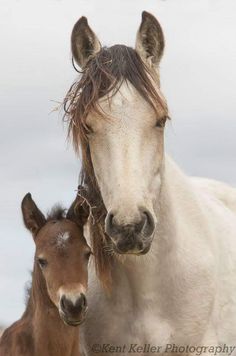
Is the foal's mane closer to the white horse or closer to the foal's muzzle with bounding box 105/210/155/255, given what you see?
the white horse

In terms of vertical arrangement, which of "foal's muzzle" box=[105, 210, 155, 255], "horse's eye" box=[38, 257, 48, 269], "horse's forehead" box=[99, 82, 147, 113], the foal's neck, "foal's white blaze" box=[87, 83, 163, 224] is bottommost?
the foal's neck

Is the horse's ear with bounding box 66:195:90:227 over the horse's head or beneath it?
beneath

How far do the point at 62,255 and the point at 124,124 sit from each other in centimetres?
118

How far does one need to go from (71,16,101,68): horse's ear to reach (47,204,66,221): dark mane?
4.04ft

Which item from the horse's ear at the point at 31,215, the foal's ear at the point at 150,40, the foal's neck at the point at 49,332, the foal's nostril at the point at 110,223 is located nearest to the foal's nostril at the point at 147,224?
the foal's nostril at the point at 110,223

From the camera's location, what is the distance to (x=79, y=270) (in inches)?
200

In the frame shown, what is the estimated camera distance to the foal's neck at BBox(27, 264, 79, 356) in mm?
5441

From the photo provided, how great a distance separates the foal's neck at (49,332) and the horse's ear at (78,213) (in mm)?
446

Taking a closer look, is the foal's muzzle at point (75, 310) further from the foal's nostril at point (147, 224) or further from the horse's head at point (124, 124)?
the foal's nostril at point (147, 224)

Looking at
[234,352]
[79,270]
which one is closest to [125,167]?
[79,270]

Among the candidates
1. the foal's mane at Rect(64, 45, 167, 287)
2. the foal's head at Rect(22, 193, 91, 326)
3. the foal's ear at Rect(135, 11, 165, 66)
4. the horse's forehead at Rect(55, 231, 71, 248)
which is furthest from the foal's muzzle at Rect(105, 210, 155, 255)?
the foal's ear at Rect(135, 11, 165, 66)

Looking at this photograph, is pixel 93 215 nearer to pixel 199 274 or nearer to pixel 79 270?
pixel 79 270

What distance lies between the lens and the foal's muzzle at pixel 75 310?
15.5ft

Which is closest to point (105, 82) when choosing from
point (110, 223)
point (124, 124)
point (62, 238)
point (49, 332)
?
point (124, 124)
